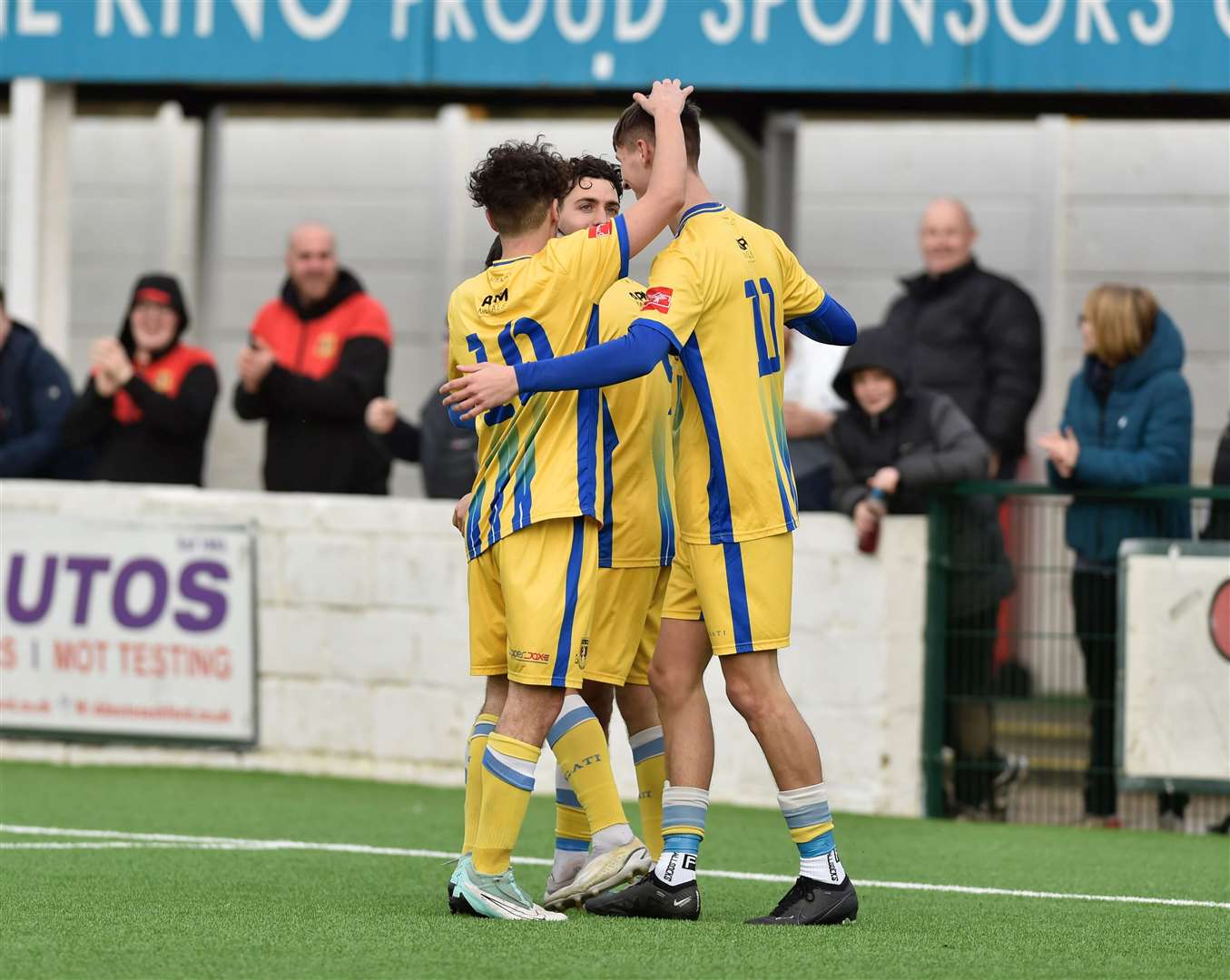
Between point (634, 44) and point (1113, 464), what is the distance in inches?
144

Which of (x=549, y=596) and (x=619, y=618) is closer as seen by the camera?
(x=549, y=596)

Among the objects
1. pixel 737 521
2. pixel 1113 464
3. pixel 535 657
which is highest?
pixel 1113 464

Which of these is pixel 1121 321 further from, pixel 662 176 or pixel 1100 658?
pixel 662 176

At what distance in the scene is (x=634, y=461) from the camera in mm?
5902

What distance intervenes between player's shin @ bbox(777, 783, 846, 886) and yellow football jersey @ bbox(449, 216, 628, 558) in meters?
0.90

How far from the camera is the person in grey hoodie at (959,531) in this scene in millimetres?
8969

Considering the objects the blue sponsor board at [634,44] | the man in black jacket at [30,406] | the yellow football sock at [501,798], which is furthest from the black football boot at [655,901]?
the blue sponsor board at [634,44]

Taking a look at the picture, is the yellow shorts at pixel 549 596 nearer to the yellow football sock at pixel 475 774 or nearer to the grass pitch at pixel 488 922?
the yellow football sock at pixel 475 774

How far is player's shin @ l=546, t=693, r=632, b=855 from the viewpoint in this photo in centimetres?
600

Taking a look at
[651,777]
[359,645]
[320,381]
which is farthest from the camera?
[320,381]

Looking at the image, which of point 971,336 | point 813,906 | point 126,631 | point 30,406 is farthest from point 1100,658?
point 30,406

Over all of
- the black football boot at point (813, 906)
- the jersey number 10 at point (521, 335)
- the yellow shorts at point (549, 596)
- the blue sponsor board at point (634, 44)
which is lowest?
the black football boot at point (813, 906)

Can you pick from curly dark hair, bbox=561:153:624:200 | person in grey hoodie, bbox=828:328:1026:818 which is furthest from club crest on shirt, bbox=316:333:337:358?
curly dark hair, bbox=561:153:624:200

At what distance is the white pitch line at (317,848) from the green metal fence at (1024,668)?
2.16 metres
